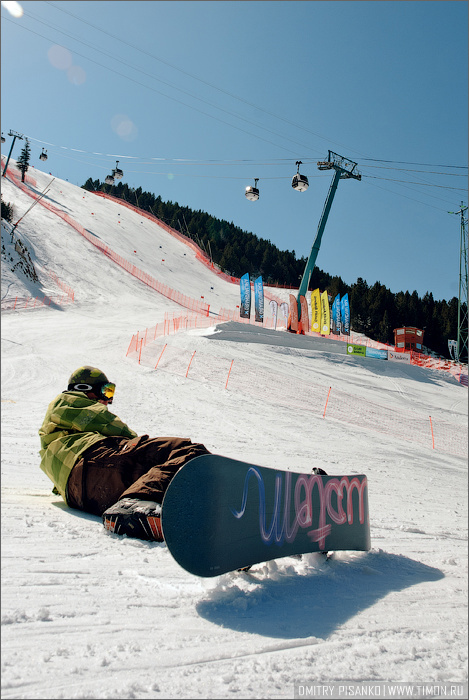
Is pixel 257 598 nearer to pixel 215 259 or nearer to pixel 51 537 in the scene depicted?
pixel 51 537

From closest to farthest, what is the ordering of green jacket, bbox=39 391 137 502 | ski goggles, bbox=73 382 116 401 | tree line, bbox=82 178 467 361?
green jacket, bbox=39 391 137 502
ski goggles, bbox=73 382 116 401
tree line, bbox=82 178 467 361

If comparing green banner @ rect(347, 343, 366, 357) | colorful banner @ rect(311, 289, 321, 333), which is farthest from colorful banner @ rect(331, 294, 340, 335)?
green banner @ rect(347, 343, 366, 357)

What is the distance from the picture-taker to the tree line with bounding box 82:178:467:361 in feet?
196

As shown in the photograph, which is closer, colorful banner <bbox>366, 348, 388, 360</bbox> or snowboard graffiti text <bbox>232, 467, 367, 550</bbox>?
snowboard graffiti text <bbox>232, 467, 367, 550</bbox>

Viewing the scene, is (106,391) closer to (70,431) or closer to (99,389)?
(99,389)

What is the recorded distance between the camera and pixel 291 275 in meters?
76.1

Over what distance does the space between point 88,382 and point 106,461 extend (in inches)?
36.6

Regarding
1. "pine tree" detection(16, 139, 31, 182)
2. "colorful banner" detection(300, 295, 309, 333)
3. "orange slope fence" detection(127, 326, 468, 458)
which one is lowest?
"orange slope fence" detection(127, 326, 468, 458)

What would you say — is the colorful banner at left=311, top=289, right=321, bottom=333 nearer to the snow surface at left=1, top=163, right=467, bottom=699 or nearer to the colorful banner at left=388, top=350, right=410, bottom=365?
the colorful banner at left=388, top=350, right=410, bottom=365

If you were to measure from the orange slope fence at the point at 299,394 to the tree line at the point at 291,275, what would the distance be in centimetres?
4538

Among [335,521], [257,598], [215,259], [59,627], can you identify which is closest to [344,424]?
[335,521]

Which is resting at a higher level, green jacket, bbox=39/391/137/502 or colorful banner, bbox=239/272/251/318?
colorful banner, bbox=239/272/251/318

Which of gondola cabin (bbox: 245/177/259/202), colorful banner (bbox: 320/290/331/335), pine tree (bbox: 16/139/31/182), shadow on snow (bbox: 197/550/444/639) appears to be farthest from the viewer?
pine tree (bbox: 16/139/31/182)

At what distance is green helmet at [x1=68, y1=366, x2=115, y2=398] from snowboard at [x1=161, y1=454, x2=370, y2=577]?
6.32 feet
